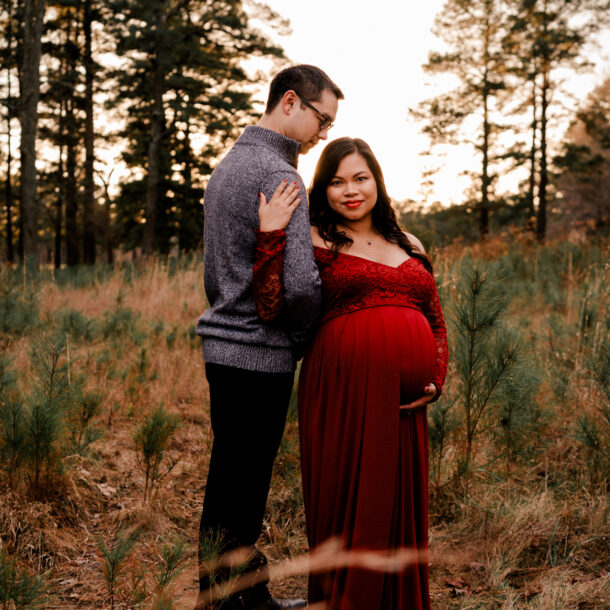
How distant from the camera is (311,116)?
2.10 m

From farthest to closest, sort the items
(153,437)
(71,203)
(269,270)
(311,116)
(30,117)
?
(71,203) → (30,117) → (153,437) → (311,116) → (269,270)

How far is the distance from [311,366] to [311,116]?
1.00 m

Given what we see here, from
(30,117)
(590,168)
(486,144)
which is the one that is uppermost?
(486,144)

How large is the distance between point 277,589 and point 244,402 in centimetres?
126

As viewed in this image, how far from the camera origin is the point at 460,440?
12.4 ft

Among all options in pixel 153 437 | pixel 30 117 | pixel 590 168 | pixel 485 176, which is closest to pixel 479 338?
pixel 153 437

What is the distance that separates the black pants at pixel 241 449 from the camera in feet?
6.59

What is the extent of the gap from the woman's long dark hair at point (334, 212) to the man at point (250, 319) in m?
0.20

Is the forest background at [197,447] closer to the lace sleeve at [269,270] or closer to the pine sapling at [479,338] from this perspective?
the pine sapling at [479,338]

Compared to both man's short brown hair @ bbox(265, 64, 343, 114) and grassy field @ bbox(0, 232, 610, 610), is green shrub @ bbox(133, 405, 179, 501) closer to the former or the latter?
grassy field @ bbox(0, 232, 610, 610)

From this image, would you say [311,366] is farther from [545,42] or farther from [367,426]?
[545,42]

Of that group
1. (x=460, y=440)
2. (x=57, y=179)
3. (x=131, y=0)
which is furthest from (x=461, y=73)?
(x=460, y=440)

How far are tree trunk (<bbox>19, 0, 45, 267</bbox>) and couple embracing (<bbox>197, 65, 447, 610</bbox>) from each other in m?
9.66

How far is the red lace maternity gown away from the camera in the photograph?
2.05 m
